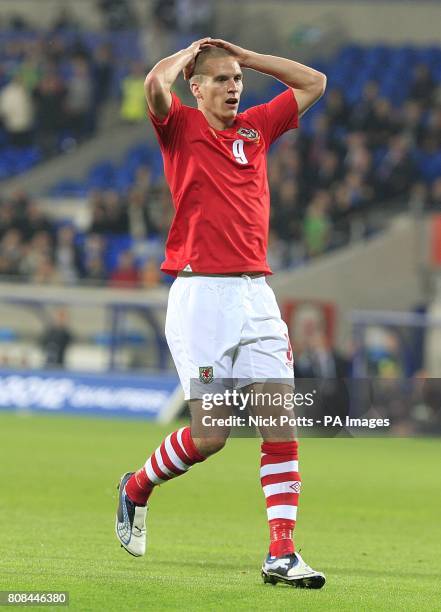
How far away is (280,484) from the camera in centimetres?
701

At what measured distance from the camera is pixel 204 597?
6121 millimetres

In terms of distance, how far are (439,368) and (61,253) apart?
6.94m

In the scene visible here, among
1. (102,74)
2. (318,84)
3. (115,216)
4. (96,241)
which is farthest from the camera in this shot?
(102,74)

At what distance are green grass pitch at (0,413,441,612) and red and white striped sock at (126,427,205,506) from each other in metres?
0.36

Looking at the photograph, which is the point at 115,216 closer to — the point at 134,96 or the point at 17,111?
the point at 134,96

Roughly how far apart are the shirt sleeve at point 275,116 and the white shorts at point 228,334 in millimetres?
850

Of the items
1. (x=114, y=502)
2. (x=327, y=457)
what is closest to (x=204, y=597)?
(x=114, y=502)

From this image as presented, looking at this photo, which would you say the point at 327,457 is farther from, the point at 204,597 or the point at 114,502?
the point at 204,597

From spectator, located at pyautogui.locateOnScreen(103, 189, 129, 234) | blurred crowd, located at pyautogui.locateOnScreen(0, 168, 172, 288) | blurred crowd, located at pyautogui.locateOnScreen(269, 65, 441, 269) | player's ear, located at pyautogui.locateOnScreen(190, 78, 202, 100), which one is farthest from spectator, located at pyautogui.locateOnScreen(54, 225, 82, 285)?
Result: player's ear, located at pyautogui.locateOnScreen(190, 78, 202, 100)

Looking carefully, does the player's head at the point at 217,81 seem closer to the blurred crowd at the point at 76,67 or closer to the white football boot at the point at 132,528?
the white football boot at the point at 132,528

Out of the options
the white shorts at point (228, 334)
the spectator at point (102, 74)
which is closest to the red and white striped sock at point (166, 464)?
the white shorts at point (228, 334)

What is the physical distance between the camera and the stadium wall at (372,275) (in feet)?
82.0

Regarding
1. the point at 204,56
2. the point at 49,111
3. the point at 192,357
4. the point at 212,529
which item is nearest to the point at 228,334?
the point at 192,357

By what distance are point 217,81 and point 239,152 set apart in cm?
36
